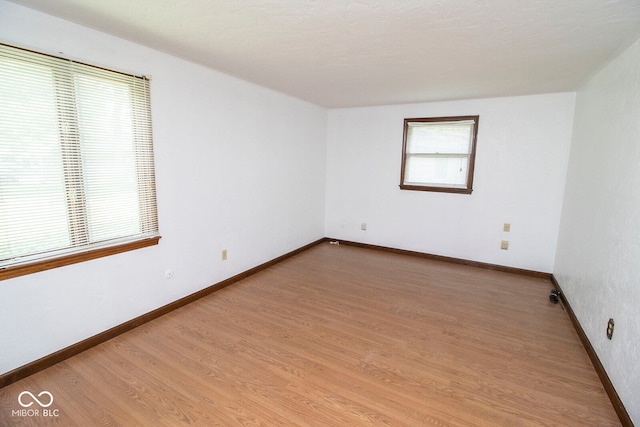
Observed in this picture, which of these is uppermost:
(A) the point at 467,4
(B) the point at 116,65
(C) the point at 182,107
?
(A) the point at 467,4

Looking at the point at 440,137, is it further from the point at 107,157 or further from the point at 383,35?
the point at 107,157

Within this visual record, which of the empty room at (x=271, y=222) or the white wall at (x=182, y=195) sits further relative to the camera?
the white wall at (x=182, y=195)

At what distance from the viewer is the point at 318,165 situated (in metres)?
5.01

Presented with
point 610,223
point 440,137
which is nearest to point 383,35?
point 610,223

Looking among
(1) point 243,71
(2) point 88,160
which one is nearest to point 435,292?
(1) point 243,71

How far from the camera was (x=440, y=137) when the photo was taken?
431 centimetres

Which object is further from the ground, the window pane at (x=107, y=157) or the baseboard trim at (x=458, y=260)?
the window pane at (x=107, y=157)

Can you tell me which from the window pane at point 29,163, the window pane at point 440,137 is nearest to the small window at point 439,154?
the window pane at point 440,137

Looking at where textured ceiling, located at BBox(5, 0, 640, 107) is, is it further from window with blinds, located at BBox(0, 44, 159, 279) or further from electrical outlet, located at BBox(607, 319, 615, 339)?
electrical outlet, located at BBox(607, 319, 615, 339)

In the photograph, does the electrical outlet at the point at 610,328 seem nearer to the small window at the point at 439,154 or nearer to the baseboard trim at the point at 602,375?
the baseboard trim at the point at 602,375

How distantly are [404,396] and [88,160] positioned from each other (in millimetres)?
2677

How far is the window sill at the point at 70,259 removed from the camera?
185 cm

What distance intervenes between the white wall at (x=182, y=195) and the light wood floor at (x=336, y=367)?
283 millimetres

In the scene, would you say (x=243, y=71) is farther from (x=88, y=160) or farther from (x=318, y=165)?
(x=318, y=165)
